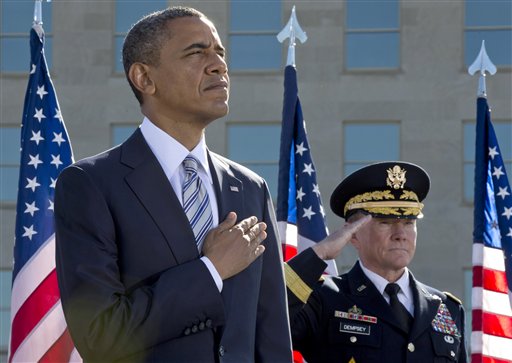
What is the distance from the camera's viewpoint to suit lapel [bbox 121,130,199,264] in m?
3.62

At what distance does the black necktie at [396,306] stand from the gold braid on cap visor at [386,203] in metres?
0.32

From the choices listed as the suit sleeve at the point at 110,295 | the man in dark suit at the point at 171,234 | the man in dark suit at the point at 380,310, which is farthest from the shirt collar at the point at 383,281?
the suit sleeve at the point at 110,295

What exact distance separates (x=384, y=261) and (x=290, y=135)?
9.74 ft

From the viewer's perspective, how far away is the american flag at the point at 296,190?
329 inches

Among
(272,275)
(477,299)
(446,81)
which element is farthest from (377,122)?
(272,275)

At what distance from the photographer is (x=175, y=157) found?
3801mm

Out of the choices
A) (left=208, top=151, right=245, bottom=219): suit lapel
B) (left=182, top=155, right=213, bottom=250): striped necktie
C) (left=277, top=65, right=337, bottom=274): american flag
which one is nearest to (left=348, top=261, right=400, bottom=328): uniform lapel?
(left=208, top=151, right=245, bottom=219): suit lapel

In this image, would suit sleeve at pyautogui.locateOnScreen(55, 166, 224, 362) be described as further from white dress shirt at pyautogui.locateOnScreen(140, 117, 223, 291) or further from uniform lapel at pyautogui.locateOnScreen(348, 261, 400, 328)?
uniform lapel at pyautogui.locateOnScreen(348, 261, 400, 328)

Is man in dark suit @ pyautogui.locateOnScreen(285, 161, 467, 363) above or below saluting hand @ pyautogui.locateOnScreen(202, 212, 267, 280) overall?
below

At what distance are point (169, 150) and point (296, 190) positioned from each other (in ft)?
15.6

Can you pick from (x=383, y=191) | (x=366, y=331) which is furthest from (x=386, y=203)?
(x=366, y=331)

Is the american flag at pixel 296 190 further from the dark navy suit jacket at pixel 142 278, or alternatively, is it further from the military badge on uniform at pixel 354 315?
the dark navy suit jacket at pixel 142 278

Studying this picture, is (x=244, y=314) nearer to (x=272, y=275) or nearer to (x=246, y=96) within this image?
(x=272, y=275)

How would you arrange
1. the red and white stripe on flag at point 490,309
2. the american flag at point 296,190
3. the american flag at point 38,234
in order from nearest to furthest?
1. the american flag at point 38,234
2. the american flag at point 296,190
3. the red and white stripe on flag at point 490,309
